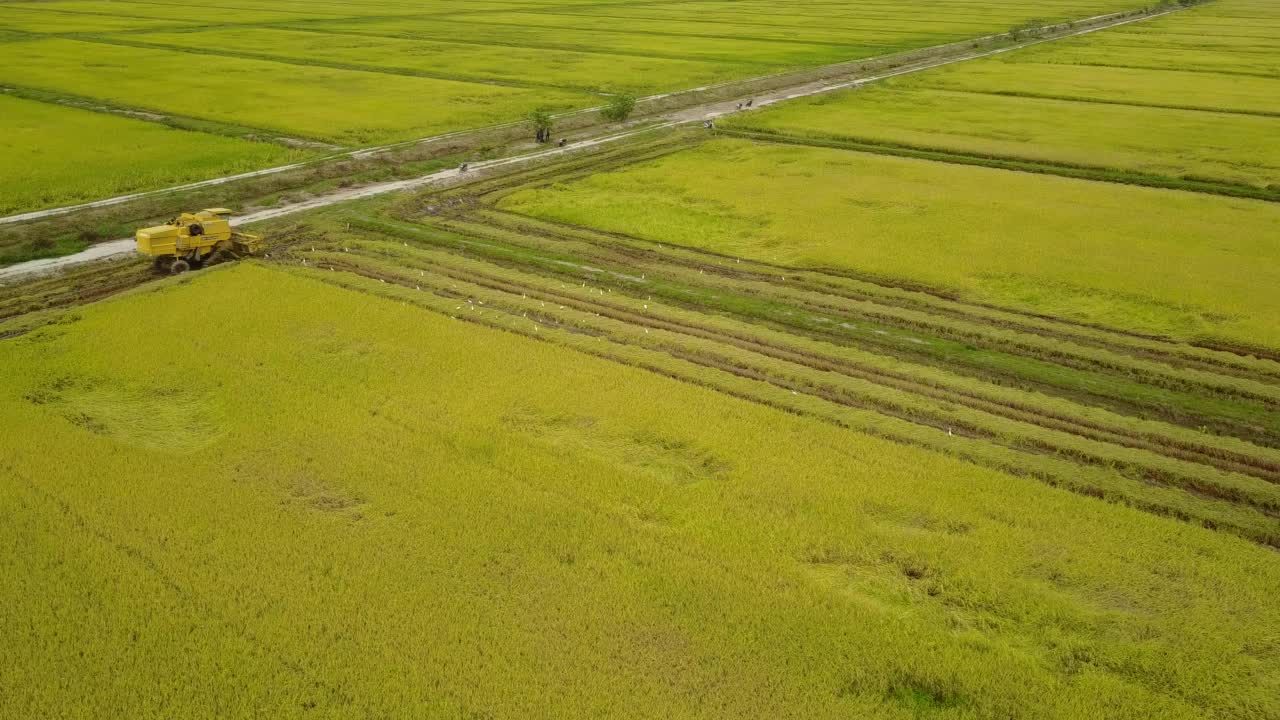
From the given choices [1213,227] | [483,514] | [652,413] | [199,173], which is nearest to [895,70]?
[1213,227]

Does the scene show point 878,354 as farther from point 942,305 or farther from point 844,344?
point 942,305

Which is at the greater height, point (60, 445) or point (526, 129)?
point (526, 129)

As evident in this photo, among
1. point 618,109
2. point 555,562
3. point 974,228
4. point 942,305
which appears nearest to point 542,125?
point 618,109

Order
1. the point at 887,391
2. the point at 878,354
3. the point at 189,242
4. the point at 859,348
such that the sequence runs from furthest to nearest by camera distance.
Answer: the point at 189,242 → the point at 859,348 → the point at 878,354 → the point at 887,391

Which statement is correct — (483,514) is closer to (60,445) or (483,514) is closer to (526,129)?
(60,445)

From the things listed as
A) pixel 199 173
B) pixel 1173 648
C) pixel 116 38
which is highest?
pixel 116 38

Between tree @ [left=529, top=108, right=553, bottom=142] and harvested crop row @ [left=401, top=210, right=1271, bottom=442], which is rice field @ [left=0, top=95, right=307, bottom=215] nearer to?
tree @ [left=529, top=108, right=553, bottom=142]
